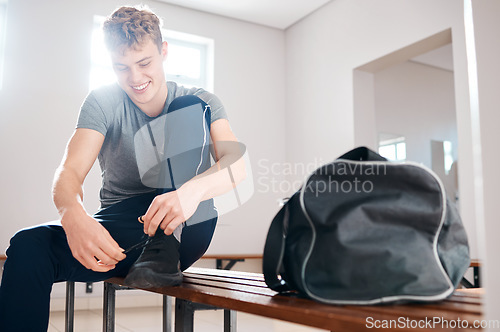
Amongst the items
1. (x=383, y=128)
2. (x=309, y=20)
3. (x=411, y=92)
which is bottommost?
(x=383, y=128)

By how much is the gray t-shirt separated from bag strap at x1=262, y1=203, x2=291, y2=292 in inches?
24.1

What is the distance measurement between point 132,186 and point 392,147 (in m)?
4.15

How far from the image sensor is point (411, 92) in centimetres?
526

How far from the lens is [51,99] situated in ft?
12.0

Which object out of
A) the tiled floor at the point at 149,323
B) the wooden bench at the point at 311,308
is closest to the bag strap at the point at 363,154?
the wooden bench at the point at 311,308

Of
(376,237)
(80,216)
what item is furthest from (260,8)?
(376,237)

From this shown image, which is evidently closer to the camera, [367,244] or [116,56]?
[367,244]

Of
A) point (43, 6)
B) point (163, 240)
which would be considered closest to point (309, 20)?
point (43, 6)

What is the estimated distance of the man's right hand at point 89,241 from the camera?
97 centimetres

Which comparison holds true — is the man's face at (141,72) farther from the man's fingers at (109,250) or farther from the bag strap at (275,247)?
the bag strap at (275,247)

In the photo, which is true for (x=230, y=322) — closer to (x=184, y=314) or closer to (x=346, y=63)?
(x=184, y=314)

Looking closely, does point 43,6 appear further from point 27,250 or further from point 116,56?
point 27,250

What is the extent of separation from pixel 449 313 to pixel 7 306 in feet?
2.62

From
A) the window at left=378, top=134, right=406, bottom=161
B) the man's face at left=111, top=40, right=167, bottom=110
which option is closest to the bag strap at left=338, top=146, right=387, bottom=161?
the man's face at left=111, top=40, right=167, bottom=110
